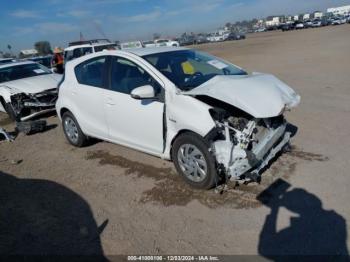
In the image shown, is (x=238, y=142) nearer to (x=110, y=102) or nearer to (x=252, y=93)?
(x=252, y=93)

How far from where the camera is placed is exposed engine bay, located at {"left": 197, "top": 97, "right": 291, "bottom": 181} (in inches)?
158

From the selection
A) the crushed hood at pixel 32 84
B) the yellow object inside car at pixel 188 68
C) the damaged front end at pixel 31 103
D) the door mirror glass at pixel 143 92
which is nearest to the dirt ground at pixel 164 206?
the door mirror glass at pixel 143 92

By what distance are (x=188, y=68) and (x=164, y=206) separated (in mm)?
2074

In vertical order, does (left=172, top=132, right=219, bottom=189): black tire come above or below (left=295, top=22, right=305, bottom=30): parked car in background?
above

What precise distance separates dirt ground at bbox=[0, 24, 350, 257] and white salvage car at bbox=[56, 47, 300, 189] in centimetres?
41

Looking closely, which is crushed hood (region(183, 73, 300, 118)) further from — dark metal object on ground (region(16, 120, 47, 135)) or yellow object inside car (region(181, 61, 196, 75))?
dark metal object on ground (region(16, 120, 47, 135))

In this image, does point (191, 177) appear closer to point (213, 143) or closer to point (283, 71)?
point (213, 143)

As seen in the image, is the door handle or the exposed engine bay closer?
the exposed engine bay

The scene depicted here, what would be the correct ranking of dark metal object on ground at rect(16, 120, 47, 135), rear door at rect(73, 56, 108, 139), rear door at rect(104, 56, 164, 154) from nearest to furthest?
rear door at rect(104, 56, 164, 154) < rear door at rect(73, 56, 108, 139) < dark metal object on ground at rect(16, 120, 47, 135)

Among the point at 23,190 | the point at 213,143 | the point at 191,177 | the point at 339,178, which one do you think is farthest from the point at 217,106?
the point at 23,190

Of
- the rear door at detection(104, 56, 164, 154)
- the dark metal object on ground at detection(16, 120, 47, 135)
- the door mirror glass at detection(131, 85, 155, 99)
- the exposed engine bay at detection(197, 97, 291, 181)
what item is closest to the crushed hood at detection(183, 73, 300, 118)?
the exposed engine bay at detection(197, 97, 291, 181)

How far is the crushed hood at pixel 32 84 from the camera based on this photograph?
936cm

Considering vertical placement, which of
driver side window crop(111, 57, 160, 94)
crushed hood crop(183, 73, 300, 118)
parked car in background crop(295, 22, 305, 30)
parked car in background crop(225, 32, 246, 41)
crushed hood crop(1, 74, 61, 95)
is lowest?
parked car in background crop(225, 32, 246, 41)

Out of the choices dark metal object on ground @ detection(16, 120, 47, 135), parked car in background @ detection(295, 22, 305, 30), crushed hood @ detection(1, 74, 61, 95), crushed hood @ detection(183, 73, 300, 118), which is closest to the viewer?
crushed hood @ detection(183, 73, 300, 118)
